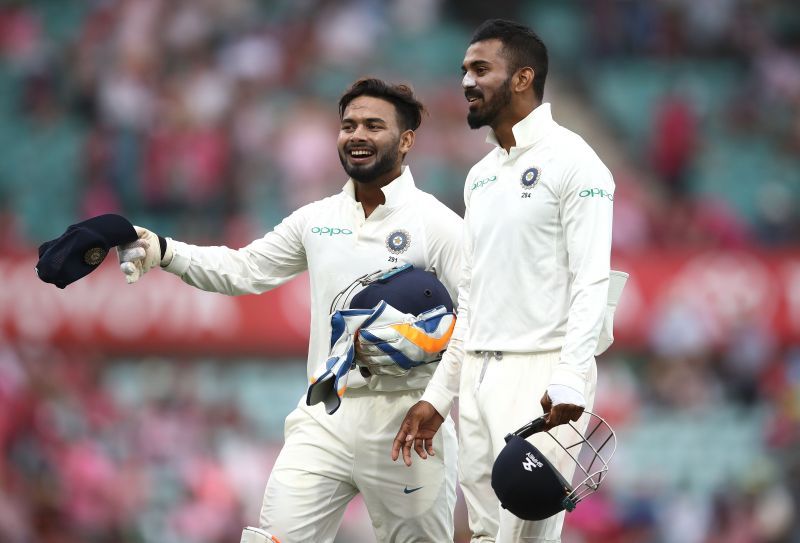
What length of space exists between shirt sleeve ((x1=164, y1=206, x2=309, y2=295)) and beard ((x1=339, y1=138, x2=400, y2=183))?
1.03 ft

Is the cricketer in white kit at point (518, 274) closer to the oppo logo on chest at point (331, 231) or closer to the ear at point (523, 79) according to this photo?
the ear at point (523, 79)

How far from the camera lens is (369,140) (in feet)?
19.3

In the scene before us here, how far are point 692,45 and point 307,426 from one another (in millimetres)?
9714

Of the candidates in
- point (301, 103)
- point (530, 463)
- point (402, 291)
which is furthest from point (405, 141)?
point (301, 103)

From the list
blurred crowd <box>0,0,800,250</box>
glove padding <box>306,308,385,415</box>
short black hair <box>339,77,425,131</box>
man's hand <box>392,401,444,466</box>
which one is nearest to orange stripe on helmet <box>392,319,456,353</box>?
glove padding <box>306,308,385,415</box>

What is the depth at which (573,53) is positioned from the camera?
1487 centimetres

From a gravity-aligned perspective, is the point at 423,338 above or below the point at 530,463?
above

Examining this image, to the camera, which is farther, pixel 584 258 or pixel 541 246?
pixel 541 246

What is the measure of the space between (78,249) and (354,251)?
1.10 meters

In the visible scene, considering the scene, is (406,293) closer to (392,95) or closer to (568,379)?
(392,95)

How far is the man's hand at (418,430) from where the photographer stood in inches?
211

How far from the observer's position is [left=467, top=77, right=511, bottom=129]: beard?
525cm

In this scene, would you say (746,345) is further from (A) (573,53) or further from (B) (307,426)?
(B) (307,426)

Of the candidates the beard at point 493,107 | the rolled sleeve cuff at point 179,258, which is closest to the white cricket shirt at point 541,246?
the beard at point 493,107
